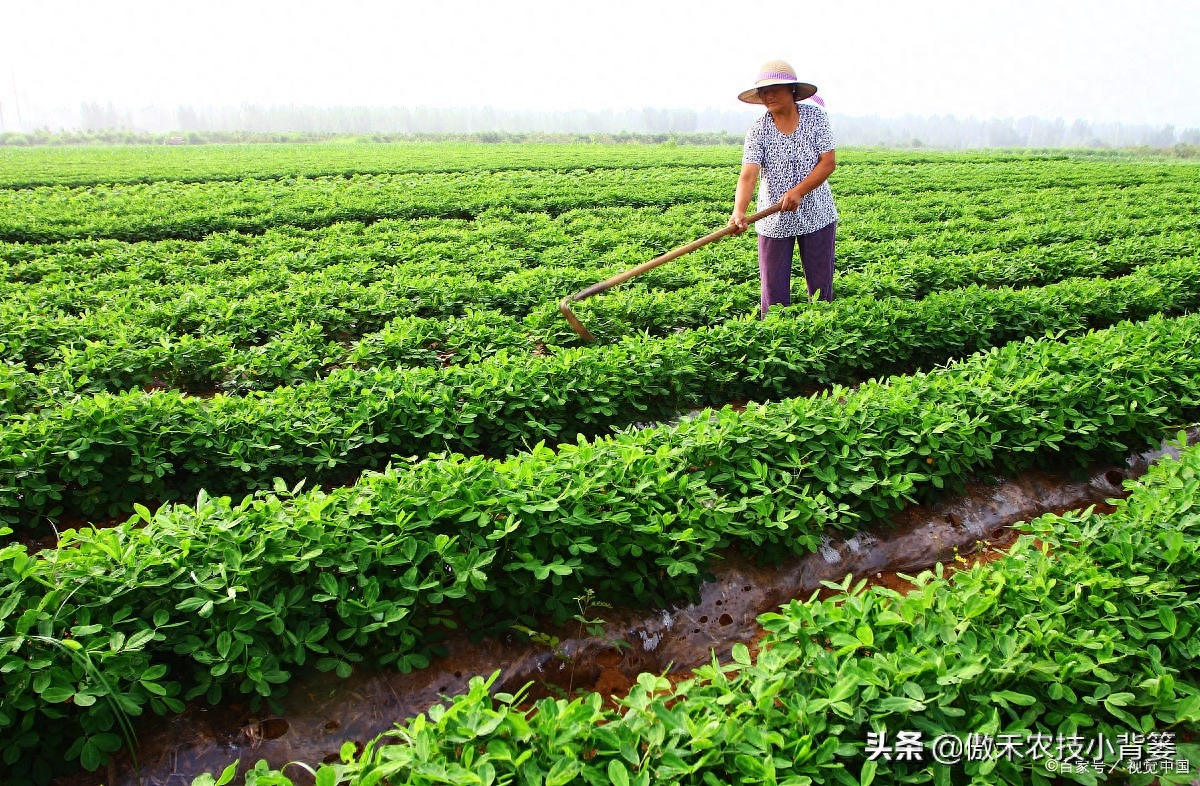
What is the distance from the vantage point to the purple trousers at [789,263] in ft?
18.4

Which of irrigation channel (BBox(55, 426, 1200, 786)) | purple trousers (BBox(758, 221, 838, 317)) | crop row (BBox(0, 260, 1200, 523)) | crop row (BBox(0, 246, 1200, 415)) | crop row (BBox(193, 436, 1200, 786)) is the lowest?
irrigation channel (BBox(55, 426, 1200, 786))

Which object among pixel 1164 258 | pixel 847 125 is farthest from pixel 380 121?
pixel 1164 258

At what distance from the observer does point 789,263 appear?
5.73m

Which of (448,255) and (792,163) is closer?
(792,163)

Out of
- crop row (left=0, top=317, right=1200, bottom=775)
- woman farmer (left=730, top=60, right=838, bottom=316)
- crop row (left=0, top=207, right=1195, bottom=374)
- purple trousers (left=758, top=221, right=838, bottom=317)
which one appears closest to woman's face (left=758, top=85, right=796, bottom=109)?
woman farmer (left=730, top=60, right=838, bottom=316)

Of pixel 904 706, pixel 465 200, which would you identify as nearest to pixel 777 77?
pixel 904 706

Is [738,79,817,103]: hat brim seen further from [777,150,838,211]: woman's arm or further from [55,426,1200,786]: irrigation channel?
[55,426,1200,786]: irrigation channel

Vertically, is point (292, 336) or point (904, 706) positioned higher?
point (292, 336)

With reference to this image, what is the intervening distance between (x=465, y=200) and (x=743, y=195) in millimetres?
10183

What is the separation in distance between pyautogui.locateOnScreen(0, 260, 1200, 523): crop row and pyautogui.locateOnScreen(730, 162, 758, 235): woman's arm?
0.71m

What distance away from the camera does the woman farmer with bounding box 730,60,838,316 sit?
513 cm

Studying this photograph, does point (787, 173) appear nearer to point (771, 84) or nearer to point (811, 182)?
point (811, 182)

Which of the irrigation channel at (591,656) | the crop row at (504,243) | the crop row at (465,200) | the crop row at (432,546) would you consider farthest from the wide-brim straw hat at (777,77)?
the crop row at (465,200)

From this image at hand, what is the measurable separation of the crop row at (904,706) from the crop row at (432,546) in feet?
1.69
